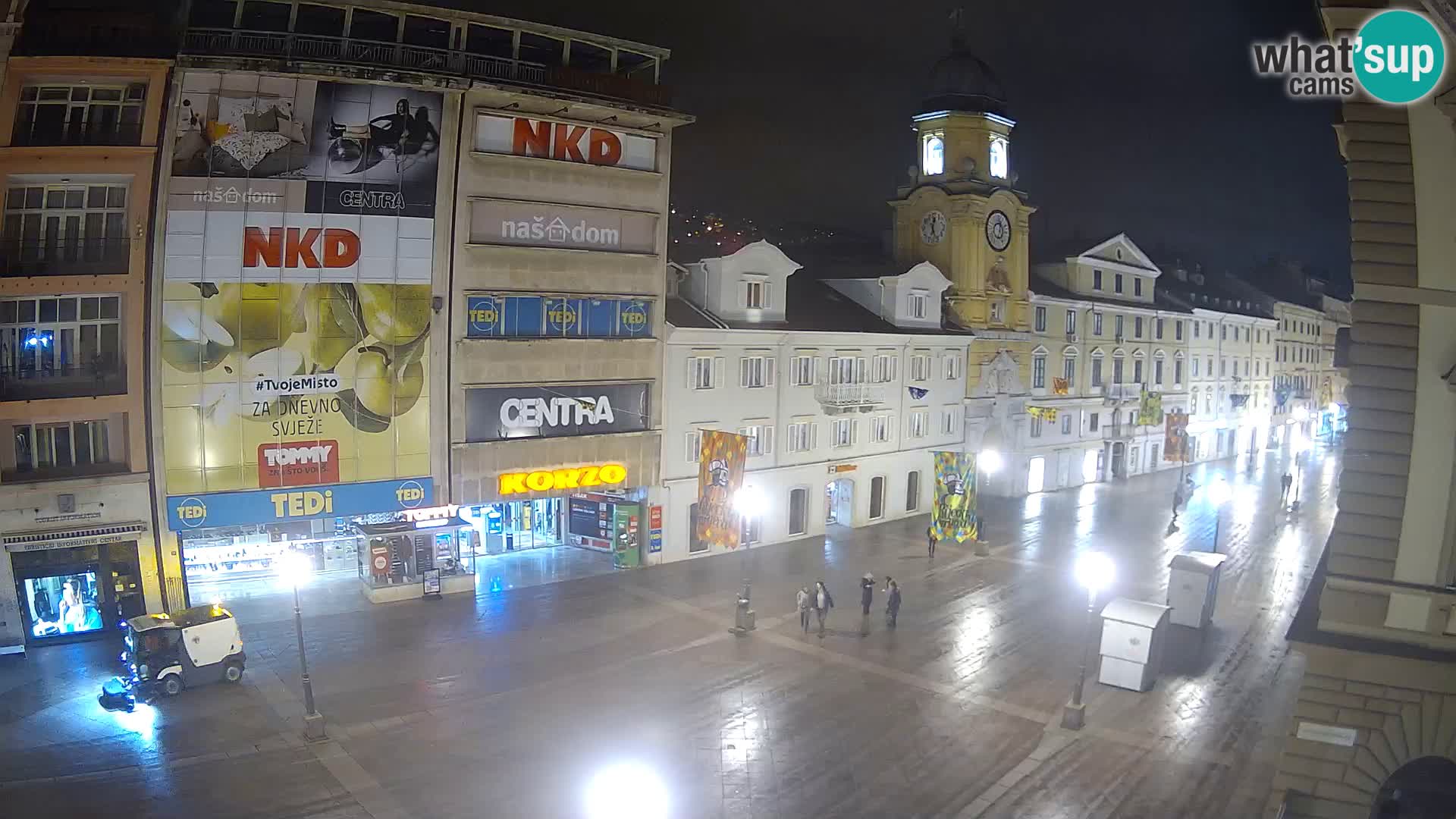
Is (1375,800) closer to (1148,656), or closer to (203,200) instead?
(1148,656)

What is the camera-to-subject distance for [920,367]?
50.1m

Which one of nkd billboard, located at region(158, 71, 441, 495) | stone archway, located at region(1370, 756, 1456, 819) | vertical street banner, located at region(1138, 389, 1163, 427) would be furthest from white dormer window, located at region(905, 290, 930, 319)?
stone archway, located at region(1370, 756, 1456, 819)

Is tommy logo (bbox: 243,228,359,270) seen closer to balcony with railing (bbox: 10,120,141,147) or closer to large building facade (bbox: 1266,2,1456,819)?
balcony with railing (bbox: 10,120,141,147)

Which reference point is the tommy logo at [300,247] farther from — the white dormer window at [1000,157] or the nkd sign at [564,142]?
the white dormer window at [1000,157]

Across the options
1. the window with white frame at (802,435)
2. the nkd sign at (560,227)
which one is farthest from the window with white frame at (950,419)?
the nkd sign at (560,227)

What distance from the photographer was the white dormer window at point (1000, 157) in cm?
5350

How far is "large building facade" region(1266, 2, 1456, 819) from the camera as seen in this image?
13.5m

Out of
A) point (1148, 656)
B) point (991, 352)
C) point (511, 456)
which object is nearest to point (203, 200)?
point (511, 456)

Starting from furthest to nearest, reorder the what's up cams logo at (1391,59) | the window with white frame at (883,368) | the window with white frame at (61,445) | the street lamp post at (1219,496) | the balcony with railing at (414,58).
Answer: the street lamp post at (1219,496)
the window with white frame at (883,368)
the balcony with railing at (414,58)
the window with white frame at (61,445)
the what's up cams logo at (1391,59)

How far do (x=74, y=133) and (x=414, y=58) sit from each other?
10.0m

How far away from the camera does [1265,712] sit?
23.9 meters

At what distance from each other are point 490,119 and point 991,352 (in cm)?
3164

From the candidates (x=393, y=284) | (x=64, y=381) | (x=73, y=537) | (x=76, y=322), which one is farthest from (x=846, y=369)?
(x=73, y=537)

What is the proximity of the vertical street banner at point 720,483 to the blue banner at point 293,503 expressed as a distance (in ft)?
31.0
